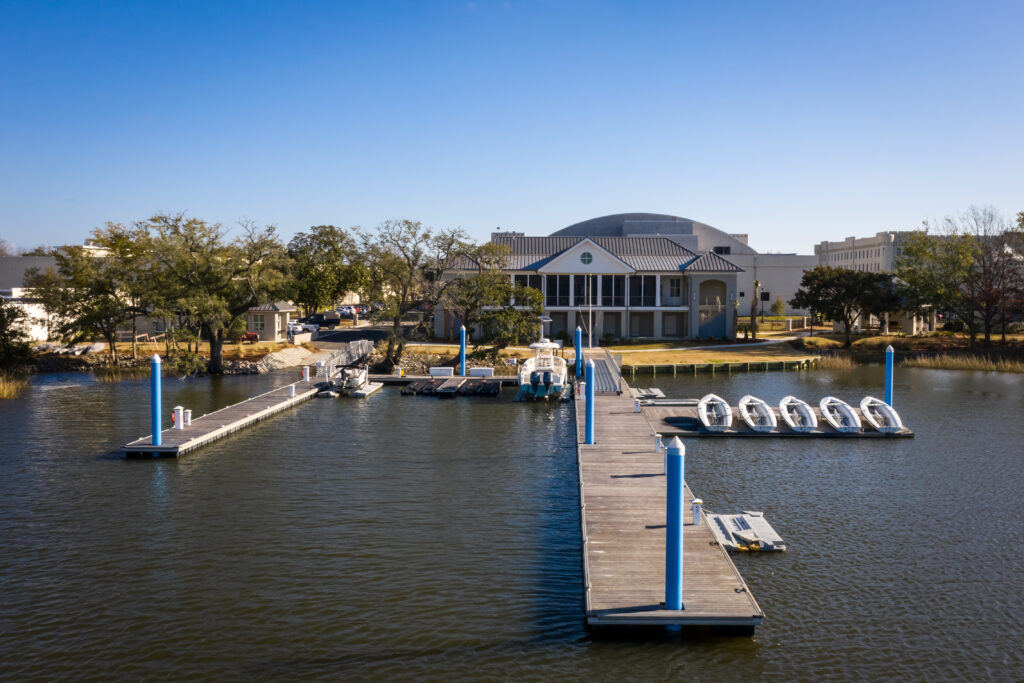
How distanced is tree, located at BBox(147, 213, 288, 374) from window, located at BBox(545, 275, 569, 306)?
2328cm

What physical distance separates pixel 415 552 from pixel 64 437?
19.1m

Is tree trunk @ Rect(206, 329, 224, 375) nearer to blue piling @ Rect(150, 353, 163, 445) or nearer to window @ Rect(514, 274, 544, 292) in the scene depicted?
blue piling @ Rect(150, 353, 163, 445)

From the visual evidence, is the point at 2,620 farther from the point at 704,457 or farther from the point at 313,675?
the point at 704,457

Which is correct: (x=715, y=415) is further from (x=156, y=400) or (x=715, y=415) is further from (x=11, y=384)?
(x=11, y=384)

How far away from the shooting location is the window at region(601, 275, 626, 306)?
6888cm

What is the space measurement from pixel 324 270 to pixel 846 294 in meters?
47.9

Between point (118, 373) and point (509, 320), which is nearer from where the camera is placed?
point (118, 373)

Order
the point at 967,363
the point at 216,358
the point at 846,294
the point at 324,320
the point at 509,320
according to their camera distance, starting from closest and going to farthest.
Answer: the point at 216,358, the point at 509,320, the point at 967,363, the point at 846,294, the point at 324,320

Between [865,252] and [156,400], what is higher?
[865,252]

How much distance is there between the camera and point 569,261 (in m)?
67.4

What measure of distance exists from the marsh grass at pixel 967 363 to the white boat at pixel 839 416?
27050 mm

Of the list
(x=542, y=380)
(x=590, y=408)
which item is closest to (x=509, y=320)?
(x=542, y=380)

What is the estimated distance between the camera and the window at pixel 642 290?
2758 inches

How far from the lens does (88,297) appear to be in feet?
177
